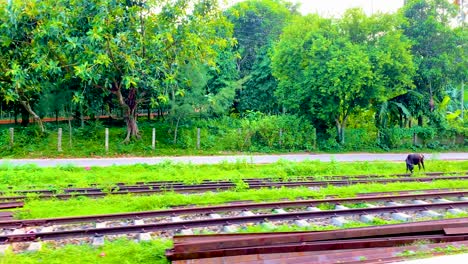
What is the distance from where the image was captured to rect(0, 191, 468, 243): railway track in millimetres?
7828

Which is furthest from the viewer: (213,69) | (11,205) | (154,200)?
(213,69)

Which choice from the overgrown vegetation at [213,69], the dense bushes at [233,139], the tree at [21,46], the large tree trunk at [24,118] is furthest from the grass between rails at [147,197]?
the large tree trunk at [24,118]

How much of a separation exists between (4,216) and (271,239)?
6645 millimetres

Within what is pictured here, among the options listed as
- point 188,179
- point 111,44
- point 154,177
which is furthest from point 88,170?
point 111,44

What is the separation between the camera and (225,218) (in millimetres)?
8469

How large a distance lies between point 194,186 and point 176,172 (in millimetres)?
3306

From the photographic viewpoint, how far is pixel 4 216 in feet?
29.8

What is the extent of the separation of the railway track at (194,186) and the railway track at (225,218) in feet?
10.1

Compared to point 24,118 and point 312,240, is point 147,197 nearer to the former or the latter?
point 312,240

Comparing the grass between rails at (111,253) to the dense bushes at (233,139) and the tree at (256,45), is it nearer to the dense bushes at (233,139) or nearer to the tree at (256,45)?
the dense bushes at (233,139)

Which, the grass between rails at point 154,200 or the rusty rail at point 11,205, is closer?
the grass between rails at point 154,200

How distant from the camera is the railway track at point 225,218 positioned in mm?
7828

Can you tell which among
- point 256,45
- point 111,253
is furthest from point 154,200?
point 256,45

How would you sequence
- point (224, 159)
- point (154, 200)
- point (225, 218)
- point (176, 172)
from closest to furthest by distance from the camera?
point (225, 218) < point (154, 200) < point (176, 172) < point (224, 159)
